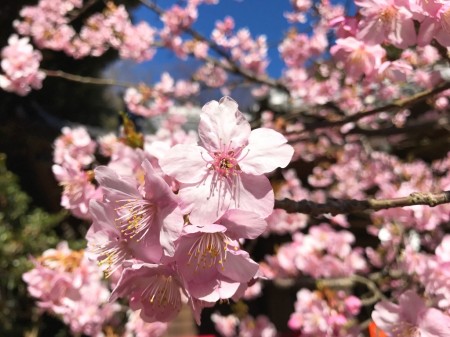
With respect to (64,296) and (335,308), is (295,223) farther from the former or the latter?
(64,296)

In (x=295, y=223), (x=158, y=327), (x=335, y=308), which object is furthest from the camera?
(x=295, y=223)

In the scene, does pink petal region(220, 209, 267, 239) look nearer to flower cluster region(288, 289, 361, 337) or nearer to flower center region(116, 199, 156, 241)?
flower center region(116, 199, 156, 241)

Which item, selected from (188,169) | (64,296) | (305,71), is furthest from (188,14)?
(188,169)

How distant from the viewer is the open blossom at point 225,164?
34.6 inches

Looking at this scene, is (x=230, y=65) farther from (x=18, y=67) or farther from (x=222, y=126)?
(x=222, y=126)

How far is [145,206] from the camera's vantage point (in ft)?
3.07

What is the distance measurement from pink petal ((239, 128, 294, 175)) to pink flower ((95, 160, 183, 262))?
17cm

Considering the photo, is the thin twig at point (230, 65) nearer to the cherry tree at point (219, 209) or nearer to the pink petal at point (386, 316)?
the cherry tree at point (219, 209)

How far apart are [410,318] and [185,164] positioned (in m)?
0.85

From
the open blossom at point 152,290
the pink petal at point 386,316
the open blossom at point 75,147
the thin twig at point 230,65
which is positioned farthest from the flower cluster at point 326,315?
the thin twig at point 230,65

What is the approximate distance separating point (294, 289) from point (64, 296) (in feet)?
15.4

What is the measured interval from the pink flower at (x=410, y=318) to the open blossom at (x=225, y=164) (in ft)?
2.16

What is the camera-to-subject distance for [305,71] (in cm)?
546

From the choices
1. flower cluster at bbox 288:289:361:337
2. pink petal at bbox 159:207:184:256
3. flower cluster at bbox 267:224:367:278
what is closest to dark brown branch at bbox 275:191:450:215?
pink petal at bbox 159:207:184:256
